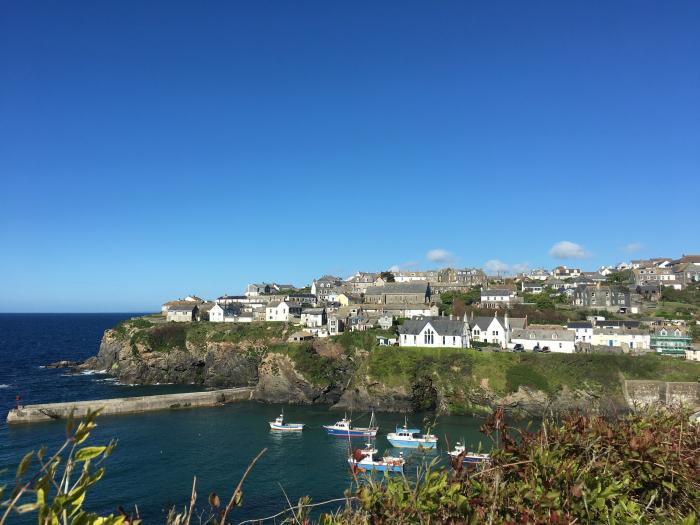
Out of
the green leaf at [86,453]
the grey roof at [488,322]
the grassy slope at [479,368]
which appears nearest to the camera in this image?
the green leaf at [86,453]

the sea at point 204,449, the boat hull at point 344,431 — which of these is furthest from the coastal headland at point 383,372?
the boat hull at point 344,431

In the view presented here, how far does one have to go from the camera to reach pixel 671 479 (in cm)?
660

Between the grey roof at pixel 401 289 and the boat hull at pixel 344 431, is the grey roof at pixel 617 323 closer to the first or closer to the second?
the grey roof at pixel 401 289

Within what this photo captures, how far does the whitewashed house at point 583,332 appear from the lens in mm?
54356

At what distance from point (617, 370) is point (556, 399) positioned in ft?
22.5

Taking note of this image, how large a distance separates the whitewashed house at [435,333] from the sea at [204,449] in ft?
36.7

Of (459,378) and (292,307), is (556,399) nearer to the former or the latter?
(459,378)

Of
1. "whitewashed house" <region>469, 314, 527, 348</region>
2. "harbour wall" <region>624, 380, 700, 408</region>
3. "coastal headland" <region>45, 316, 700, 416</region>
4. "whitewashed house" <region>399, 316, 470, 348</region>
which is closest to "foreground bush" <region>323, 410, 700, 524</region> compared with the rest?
"coastal headland" <region>45, 316, 700, 416</region>

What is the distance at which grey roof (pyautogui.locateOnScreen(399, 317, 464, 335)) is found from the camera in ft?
176

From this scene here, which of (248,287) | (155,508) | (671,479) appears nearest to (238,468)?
(155,508)

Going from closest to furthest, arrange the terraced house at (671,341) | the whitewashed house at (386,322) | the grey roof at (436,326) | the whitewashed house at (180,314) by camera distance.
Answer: the terraced house at (671,341), the grey roof at (436,326), the whitewashed house at (386,322), the whitewashed house at (180,314)

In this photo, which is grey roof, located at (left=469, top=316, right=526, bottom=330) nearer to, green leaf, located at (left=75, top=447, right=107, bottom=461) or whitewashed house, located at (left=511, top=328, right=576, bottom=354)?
whitewashed house, located at (left=511, top=328, right=576, bottom=354)

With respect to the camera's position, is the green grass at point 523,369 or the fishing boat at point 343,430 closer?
the fishing boat at point 343,430

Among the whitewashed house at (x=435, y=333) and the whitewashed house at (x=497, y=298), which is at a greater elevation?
the whitewashed house at (x=497, y=298)
